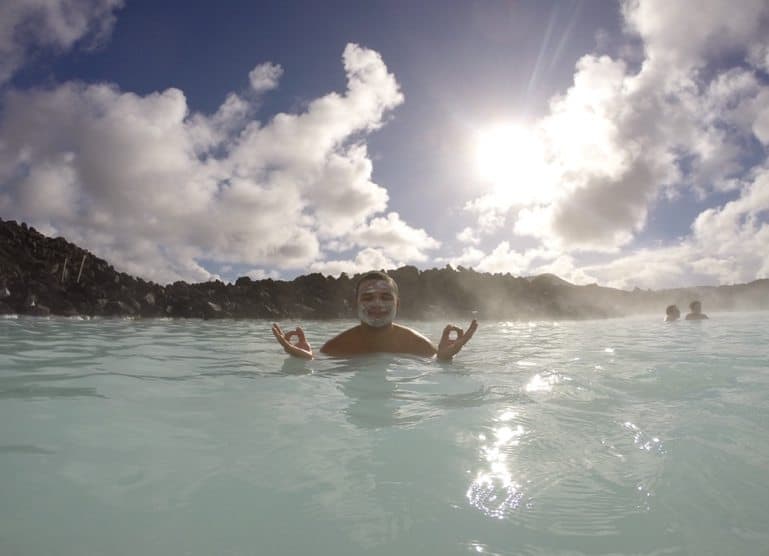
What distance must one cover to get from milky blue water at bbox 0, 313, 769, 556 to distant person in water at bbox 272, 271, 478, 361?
177cm

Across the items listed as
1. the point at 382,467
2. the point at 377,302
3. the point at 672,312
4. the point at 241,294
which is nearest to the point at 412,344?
the point at 377,302

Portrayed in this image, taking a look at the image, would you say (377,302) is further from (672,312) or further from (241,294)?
(241,294)

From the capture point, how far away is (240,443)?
86.1 inches

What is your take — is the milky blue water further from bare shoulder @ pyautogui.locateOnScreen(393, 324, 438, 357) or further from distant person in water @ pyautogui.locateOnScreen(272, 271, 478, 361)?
bare shoulder @ pyautogui.locateOnScreen(393, 324, 438, 357)

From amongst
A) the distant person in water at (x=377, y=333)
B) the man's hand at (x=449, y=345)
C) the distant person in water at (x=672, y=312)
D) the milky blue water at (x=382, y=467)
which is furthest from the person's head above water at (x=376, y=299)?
the distant person in water at (x=672, y=312)

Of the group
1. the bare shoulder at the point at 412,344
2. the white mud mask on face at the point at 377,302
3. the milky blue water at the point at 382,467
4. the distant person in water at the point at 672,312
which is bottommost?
the milky blue water at the point at 382,467

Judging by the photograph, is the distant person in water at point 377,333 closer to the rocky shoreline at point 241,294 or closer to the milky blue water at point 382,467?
the milky blue water at point 382,467

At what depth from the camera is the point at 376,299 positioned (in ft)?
17.8

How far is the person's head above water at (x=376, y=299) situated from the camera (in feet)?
17.8

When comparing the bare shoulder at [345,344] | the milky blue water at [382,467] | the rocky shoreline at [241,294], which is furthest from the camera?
the rocky shoreline at [241,294]

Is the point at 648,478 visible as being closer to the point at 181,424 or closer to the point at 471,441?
the point at 471,441

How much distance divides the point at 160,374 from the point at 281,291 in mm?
19489

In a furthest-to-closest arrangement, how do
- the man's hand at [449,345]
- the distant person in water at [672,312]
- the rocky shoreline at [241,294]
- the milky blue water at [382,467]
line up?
the rocky shoreline at [241,294]
the distant person in water at [672,312]
the man's hand at [449,345]
the milky blue water at [382,467]

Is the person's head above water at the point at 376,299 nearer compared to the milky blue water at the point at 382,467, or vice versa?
the milky blue water at the point at 382,467
